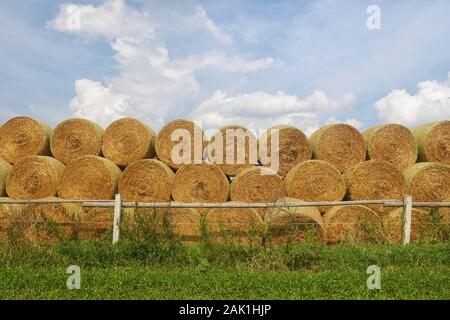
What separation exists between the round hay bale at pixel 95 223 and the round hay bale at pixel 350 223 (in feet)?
15.4

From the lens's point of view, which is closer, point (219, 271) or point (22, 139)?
point (219, 271)

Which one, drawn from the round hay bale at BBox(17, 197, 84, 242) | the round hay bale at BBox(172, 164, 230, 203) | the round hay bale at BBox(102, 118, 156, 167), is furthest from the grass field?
the round hay bale at BBox(102, 118, 156, 167)

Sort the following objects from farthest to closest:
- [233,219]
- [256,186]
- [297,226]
→ [256,186] < [233,219] < [297,226]

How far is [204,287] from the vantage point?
6.17 m

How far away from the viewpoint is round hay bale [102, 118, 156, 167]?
1168 cm

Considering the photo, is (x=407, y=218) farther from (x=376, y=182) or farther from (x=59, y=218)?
(x=59, y=218)

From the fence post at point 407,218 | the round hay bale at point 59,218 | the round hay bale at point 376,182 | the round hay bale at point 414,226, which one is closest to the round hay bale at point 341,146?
the round hay bale at point 376,182

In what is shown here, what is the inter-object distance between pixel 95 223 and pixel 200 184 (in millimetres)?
2461

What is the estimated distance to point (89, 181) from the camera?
11.0 metres

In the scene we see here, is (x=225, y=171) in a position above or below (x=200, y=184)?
above

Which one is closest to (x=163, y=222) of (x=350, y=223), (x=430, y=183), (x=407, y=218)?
(x=350, y=223)

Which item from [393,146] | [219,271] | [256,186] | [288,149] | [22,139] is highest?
[22,139]
